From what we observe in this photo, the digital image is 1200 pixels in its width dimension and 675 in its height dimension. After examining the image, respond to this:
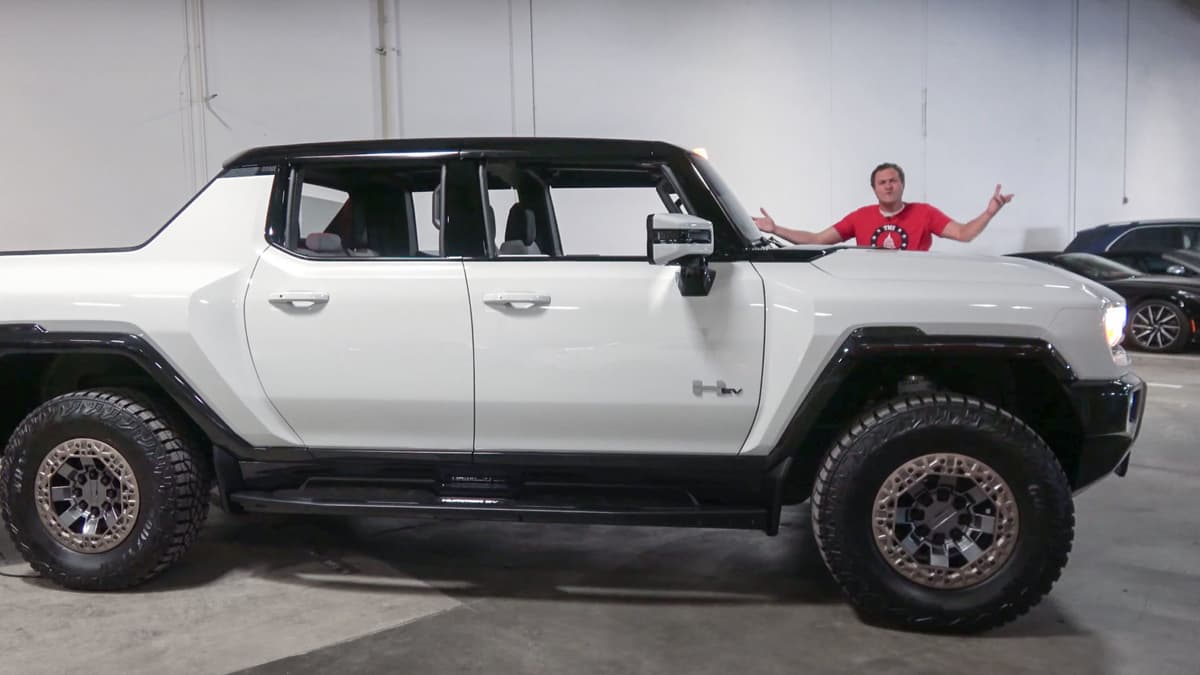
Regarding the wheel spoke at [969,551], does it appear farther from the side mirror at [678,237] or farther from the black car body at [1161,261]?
the black car body at [1161,261]

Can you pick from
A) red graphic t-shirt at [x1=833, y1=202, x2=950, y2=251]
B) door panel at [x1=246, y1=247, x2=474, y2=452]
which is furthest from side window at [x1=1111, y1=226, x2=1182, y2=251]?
door panel at [x1=246, y1=247, x2=474, y2=452]

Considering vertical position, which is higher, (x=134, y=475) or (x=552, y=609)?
(x=134, y=475)

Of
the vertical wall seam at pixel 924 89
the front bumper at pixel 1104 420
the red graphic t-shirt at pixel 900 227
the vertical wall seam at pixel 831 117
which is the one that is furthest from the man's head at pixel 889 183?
the vertical wall seam at pixel 924 89

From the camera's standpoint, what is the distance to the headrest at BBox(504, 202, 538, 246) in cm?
344

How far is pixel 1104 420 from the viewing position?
2.85 m

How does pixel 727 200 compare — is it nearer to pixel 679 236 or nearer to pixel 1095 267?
pixel 679 236

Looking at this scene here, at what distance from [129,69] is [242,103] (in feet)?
3.12

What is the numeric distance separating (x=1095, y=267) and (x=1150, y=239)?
1208mm

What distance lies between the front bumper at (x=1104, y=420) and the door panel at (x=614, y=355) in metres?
1.02

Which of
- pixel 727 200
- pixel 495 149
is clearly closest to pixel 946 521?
pixel 727 200

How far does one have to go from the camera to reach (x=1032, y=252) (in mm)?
11422

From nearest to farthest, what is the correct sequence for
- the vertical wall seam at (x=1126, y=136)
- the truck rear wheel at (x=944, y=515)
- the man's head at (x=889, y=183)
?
the truck rear wheel at (x=944, y=515), the man's head at (x=889, y=183), the vertical wall seam at (x=1126, y=136)

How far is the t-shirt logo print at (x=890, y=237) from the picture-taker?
473 centimetres

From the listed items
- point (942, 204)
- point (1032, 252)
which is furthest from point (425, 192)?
point (1032, 252)
